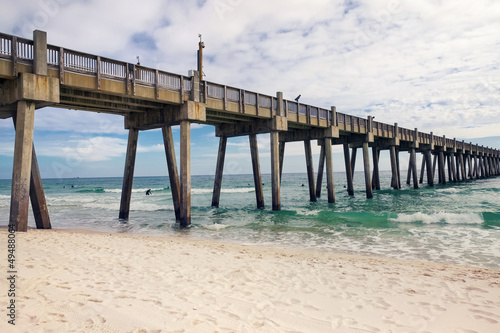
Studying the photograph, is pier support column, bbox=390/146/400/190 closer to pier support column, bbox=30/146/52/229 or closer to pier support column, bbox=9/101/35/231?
pier support column, bbox=30/146/52/229

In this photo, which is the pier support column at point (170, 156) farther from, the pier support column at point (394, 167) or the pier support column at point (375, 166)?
the pier support column at point (394, 167)

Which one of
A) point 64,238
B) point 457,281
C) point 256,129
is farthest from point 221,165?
point 457,281

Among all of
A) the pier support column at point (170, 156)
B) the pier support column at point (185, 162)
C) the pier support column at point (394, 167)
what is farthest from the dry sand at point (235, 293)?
the pier support column at point (394, 167)

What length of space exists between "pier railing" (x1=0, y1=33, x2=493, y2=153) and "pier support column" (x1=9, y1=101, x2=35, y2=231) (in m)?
1.47

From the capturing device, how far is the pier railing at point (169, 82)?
1098cm

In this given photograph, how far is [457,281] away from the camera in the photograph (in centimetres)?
711

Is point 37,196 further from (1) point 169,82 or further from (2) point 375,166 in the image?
(2) point 375,166

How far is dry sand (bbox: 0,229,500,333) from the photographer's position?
14.2 ft

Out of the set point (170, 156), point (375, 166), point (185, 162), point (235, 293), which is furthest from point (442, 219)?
point (375, 166)

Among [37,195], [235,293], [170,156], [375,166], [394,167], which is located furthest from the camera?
[375,166]

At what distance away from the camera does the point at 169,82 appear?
49.5ft

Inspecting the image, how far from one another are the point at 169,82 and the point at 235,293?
11861 mm

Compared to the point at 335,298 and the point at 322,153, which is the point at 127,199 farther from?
the point at 322,153

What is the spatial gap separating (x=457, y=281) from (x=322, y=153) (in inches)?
1058
